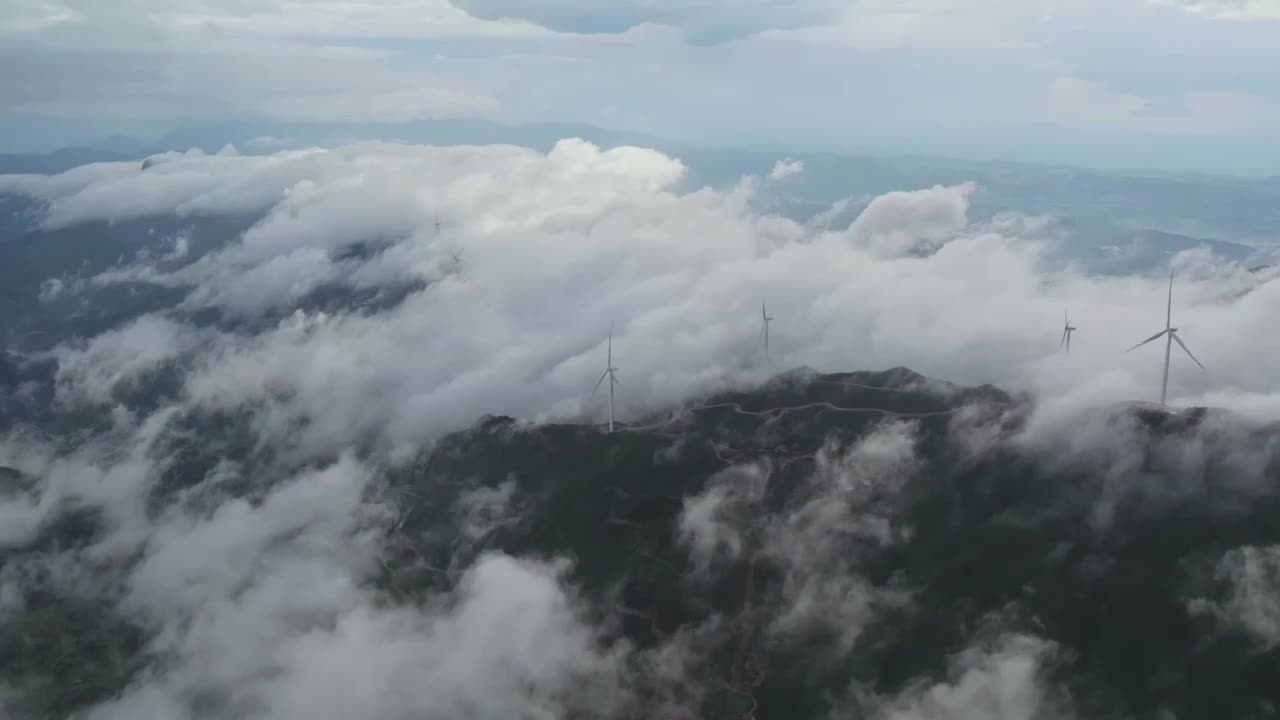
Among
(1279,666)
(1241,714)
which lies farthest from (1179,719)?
(1279,666)

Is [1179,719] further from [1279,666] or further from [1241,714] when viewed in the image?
[1279,666]
